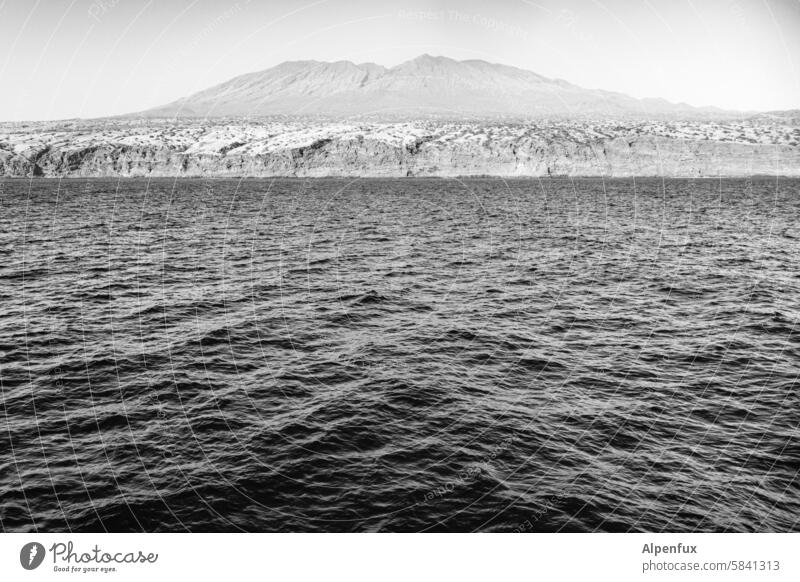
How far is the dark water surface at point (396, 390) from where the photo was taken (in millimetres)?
17109

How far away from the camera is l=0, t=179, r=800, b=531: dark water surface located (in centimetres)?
1711

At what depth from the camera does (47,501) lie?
16.6 metres

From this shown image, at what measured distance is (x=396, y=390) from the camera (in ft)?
81.4

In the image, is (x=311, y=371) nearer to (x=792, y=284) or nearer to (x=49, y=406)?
(x=49, y=406)

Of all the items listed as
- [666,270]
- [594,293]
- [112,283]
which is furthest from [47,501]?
[666,270]
